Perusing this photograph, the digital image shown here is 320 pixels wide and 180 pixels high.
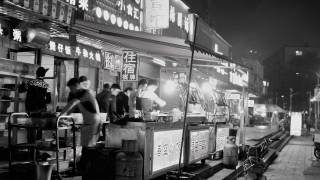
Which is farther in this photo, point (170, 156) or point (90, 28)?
point (90, 28)

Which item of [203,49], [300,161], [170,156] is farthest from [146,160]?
[300,161]

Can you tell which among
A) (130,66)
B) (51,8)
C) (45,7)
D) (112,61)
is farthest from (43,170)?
(112,61)

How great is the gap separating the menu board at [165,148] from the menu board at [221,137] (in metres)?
3.62

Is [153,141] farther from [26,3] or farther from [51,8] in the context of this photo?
[51,8]

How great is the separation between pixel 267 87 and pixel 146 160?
279 feet

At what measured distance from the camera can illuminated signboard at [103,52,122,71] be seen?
1438cm

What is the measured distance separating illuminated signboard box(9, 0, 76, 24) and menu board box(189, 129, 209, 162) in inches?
168

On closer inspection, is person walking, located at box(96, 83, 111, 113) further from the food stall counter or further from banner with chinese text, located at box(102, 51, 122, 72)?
banner with chinese text, located at box(102, 51, 122, 72)

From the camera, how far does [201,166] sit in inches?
424

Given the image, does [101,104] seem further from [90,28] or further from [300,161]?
[300,161]

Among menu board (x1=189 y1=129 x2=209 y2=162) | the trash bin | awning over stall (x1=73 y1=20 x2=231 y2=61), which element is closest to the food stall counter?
menu board (x1=189 y1=129 x2=209 y2=162)

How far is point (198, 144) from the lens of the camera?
31.8 feet

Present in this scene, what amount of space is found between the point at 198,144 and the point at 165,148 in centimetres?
223

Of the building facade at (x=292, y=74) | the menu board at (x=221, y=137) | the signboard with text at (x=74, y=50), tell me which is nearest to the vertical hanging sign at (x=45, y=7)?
the signboard with text at (x=74, y=50)
